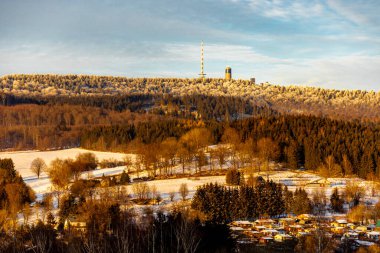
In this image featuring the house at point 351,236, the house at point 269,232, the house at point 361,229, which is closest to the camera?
the house at point 351,236

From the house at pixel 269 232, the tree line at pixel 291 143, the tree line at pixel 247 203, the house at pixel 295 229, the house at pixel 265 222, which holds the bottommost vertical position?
the house at pixel 265 222

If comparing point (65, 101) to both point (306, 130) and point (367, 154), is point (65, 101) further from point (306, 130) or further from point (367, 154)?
point (367, 154)

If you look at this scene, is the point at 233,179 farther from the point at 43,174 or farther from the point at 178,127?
the point at 178,127

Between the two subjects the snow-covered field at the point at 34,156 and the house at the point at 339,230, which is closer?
the house at the point at 339,230

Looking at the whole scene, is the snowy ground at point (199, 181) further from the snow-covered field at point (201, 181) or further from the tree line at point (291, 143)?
the tree line at point (291, 143)

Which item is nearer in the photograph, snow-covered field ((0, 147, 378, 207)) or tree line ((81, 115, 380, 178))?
snow-covered field ((0, 147, 378, 207))

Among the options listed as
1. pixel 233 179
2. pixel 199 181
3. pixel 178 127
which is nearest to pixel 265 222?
pixel 233 179

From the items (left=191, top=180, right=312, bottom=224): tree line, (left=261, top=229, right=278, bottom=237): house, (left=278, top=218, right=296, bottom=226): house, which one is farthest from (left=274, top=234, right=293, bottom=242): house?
(left=191, top=180, right=312, bottom=224): tree line

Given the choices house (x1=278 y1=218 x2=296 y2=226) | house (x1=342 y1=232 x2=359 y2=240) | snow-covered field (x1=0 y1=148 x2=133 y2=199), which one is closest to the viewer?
house (x1=342 y1=232 x2=359 y2=240)

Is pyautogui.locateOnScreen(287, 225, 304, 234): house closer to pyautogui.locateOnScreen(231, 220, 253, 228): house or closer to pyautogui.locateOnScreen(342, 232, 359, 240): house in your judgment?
pyautogui.locateOnScreen(231, 220, 253, 228): house

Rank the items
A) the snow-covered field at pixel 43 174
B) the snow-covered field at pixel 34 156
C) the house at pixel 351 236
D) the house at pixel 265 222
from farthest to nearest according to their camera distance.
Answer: the snow-covered field at pixel 34 156
the snow-covered field at pixel 43 174
the house at pixel 265 222
the house at pixel 351 236

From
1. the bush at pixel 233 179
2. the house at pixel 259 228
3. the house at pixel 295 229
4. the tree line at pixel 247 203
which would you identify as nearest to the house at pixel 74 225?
the tree line at pixel 247 203
